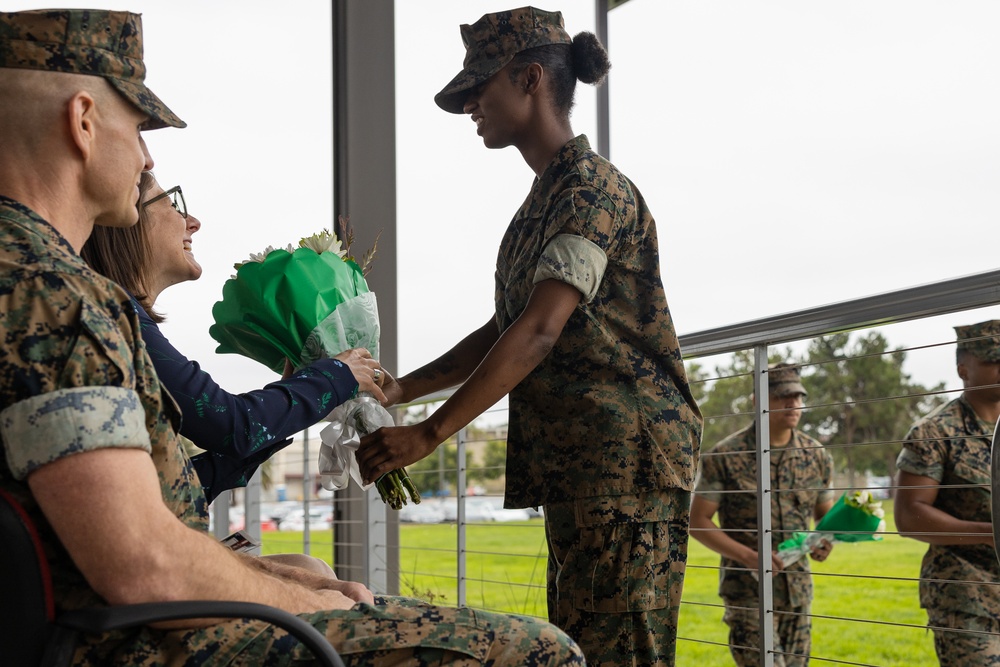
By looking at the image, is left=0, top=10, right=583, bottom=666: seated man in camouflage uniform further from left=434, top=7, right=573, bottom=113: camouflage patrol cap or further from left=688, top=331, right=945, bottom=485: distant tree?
left=688, top=331, right=945, bottom=485: distant tree

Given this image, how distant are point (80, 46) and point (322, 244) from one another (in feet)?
3.28

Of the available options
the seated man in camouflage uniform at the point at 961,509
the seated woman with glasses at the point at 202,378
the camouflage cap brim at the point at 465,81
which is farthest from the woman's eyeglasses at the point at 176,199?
the seated man in camouflage uniform at the point at 961,509

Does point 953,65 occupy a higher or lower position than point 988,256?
higher

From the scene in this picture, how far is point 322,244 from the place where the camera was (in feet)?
6.89

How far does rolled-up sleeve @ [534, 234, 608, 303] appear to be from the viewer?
1.76 m

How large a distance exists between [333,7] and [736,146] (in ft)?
69.5

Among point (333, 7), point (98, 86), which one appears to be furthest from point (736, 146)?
point (98, 86)

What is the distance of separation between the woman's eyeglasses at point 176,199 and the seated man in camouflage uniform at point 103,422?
0.74 meters

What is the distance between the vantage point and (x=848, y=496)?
352cm

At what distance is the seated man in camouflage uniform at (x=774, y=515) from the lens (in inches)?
165

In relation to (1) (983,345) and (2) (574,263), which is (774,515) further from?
(2) (574,263)

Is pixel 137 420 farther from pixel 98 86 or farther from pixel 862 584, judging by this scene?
pixel 862 584

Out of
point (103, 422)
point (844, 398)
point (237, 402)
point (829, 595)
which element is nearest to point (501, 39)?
point (237, 402)

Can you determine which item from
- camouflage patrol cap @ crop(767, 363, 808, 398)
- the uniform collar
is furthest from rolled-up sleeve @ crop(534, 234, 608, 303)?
camouflage patrol cap @ crop(767, 363, 808, 398)
